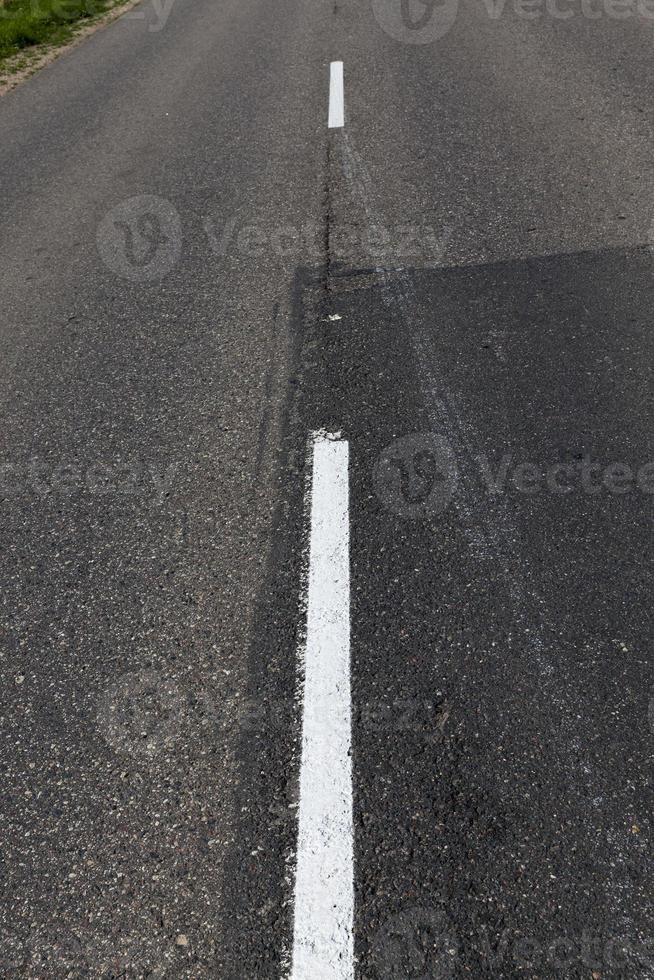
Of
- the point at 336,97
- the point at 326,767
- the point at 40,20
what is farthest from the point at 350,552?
the point at 40,20

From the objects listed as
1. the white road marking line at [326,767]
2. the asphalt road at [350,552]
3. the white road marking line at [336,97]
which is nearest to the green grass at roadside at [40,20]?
the white road marking line at [336,97]

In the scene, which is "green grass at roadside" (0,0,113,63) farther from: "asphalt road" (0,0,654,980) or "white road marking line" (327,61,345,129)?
"asphalt road" (0,0,654,980)

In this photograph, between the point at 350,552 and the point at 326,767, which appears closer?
the point at 326,767

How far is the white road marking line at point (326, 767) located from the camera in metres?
2.16

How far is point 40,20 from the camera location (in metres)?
13.9

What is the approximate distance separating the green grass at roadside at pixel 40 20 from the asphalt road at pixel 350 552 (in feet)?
23.5

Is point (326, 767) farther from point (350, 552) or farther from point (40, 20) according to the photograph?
point (40, 20)

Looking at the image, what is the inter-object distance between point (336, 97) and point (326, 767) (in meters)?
7.84

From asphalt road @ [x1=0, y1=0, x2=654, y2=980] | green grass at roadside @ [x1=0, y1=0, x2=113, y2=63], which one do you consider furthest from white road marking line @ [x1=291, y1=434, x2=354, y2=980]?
green grass at roadside @ [x1=0, y1=0, x2=113, y2=63]

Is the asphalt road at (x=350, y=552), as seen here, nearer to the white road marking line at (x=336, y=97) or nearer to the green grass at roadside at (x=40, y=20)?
the white road marking line at (x=336, y=97)

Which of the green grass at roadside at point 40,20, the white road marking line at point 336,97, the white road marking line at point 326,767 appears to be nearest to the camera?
the white road marking line at point 326,767

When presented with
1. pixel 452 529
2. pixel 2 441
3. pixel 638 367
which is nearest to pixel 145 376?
pixel 2 441

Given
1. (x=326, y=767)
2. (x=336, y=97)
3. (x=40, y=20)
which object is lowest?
(x=326, y=767)

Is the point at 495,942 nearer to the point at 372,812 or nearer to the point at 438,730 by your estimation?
the point at 372,812
